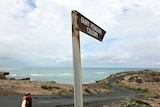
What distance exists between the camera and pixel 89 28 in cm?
525

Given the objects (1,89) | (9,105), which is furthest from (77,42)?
(1,89)

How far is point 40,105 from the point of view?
19.6 m

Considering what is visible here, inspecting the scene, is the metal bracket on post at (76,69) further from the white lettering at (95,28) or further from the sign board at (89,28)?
the white lettering at (95,28)

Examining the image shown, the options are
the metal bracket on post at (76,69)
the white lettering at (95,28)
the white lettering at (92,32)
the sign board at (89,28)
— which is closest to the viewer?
the metal bracket on post at (76,69)

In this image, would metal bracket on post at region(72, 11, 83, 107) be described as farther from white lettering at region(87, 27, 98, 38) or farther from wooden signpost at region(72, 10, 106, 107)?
white lettering at region(87, 27, 98, 38)

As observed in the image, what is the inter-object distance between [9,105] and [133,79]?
209ft

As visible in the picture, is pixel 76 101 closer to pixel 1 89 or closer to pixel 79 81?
pixel 79 81

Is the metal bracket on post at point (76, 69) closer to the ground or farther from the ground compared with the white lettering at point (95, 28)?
closer to the ground

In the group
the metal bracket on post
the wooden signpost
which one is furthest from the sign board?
the metal bracket on post

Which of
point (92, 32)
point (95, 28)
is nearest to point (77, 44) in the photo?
point (92, 32)

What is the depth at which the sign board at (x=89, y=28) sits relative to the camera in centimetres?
488

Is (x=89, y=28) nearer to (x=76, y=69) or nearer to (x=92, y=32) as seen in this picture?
(x=92, y=32)

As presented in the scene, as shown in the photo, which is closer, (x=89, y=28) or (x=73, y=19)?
(x=73, y=19)

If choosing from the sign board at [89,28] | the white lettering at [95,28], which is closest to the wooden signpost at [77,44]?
the sign board at [89,28]
